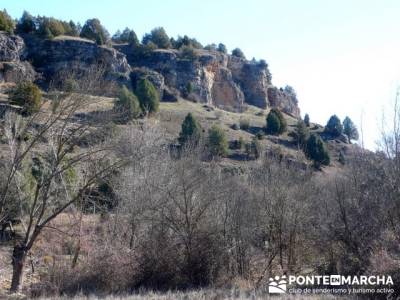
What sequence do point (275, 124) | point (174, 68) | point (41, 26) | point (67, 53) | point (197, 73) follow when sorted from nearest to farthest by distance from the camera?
point (275, 124), point (67, 53), point (41, 26), point (174, 68), point (197, 73)

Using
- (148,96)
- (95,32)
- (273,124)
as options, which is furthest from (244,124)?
(95,32)

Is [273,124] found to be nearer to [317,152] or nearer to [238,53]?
[317,152]

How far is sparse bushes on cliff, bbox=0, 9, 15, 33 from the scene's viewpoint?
63.8 m

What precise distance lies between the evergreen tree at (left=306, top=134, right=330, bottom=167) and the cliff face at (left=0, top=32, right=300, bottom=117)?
23.8 m

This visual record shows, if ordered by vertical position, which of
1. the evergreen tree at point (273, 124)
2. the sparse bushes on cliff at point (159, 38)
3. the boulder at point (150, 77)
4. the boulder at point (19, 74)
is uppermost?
the sparse bushes on cliff at point (159, 38)

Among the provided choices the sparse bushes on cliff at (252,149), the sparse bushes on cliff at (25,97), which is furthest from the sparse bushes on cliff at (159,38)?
the sparse bushes on cliff at (25,97)

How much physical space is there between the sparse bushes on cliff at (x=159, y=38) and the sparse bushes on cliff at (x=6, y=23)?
957 inches

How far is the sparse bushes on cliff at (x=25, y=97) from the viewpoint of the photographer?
14.9 m

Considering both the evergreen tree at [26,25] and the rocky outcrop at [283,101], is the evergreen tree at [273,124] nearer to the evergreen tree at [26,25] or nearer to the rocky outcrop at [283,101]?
the rocky outcrop at [283,101]

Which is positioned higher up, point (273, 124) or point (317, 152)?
point (273, 124)

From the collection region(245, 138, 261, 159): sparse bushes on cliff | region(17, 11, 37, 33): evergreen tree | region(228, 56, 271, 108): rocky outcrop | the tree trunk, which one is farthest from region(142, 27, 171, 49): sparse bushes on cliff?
the tree trunk

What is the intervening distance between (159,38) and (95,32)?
1402cm

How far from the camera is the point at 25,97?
612 inches

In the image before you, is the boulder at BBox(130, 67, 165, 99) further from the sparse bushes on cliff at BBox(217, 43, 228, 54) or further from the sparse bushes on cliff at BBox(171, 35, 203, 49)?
the sparse bushes on cliff at BBox(217, 43, 228, 54)
